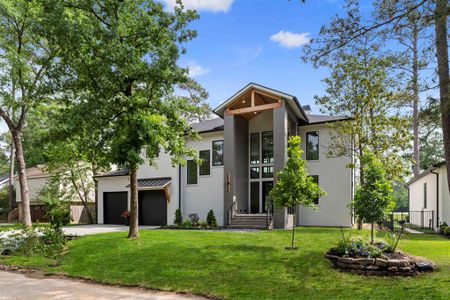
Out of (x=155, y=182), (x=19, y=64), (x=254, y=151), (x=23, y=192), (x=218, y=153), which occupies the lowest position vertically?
(x=23, y=192)

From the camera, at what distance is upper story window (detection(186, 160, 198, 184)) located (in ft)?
71.1

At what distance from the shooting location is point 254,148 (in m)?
20.7

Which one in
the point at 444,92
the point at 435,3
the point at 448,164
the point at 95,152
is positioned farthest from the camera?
the point at 95,152

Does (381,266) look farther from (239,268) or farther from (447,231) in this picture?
(447,231)

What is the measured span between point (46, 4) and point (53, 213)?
882 cm

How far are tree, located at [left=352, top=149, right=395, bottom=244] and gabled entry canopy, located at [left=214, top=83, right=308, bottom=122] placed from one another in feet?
27.7

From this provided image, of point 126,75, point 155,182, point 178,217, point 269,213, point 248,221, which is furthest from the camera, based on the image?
point 155,182

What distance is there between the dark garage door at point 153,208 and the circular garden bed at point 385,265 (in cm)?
1576

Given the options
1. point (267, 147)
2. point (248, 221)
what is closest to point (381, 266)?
point (248, 221)

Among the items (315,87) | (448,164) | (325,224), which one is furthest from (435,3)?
(325,224)

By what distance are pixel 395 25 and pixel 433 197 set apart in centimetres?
1554

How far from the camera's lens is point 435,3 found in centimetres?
642

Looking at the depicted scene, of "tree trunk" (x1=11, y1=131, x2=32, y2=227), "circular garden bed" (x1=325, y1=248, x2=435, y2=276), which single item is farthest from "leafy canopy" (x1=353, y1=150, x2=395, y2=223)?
"tree trunk" (x1=11, y1=131, x2=32, y2=227)

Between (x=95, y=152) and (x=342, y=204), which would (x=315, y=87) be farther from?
(x=95, y=152)
